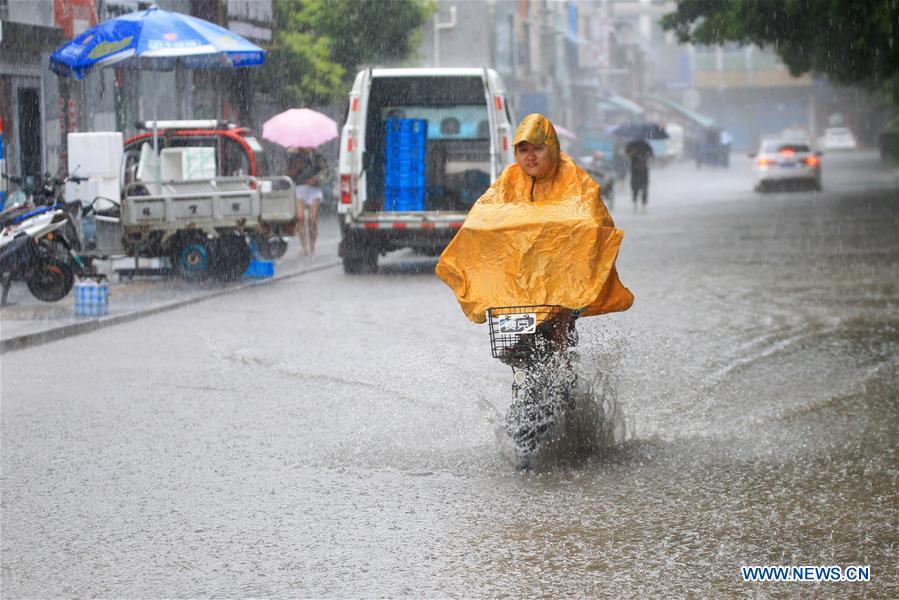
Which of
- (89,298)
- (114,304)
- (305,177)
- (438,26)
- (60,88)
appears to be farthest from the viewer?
(438,26)

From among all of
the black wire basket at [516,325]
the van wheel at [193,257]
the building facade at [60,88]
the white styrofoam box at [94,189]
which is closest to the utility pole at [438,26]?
the building facade at [60,88]

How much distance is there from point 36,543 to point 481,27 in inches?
1997

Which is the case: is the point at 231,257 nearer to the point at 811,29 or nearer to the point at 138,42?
the point at 138,42

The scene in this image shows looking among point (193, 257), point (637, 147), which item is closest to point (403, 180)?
point (193, 257)

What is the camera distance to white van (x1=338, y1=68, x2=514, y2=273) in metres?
18.2

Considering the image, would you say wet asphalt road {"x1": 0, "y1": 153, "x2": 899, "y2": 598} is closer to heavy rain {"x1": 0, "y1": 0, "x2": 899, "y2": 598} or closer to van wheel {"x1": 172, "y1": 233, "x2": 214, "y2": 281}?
heavy rain {"x1": 0, "y1": 0, "x2": 899, "y2": 598}

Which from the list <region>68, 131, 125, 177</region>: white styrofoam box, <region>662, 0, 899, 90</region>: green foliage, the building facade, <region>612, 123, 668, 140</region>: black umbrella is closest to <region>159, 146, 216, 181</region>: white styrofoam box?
<region>68, 131, 125, 177</region>: white styrofoam box

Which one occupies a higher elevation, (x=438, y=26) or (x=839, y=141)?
(x=438, y=26)

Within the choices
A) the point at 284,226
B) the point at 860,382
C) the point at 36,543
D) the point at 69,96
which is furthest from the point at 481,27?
the point at 36,543

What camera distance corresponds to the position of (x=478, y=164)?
65.9 feet

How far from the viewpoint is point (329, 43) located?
36188 mm

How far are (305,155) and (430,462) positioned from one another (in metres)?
Answer: 15.1

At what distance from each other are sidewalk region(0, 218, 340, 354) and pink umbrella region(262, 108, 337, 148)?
3.09 meters

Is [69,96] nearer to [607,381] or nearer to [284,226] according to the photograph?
[284,226]
